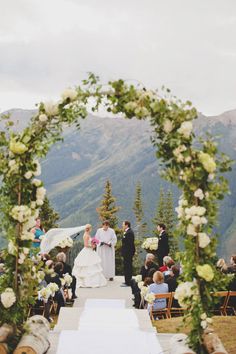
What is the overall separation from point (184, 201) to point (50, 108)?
7.37 feet

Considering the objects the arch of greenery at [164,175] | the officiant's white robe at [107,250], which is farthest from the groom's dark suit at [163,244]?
the arch of greenery at [164,175]

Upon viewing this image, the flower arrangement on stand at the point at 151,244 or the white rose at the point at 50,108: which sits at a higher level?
the white rose at the point at 50,108

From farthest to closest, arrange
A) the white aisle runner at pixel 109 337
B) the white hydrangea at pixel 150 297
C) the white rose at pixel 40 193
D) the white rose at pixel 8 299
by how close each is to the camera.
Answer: the white hydrangea at pixel 150 297
the white aisle runner at pixel 109 337
the white rose at pixel 40 193
the white rose at pixel 8 299

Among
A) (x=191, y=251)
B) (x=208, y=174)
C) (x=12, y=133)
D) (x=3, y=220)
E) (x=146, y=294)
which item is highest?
(x=12, y=133)

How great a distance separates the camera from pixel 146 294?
11.4 m

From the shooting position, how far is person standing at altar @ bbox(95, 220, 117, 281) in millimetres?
17281

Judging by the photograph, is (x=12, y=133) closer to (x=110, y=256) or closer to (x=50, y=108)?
(x=50, y=108)

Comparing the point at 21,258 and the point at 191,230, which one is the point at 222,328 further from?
the point at 21,258

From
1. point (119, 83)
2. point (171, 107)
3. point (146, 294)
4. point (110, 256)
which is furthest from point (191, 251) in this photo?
point (110, 256)

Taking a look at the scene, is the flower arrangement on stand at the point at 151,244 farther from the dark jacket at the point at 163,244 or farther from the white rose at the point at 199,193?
the white rose at the point at 199,193

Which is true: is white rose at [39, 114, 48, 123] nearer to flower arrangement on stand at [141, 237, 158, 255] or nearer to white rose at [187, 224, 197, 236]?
white rose at [187, 224, 197, 236]

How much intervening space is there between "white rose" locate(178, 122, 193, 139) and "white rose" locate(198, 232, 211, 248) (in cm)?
127

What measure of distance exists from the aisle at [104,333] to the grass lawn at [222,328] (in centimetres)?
54

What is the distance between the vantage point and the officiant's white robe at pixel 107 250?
56.7 feet
